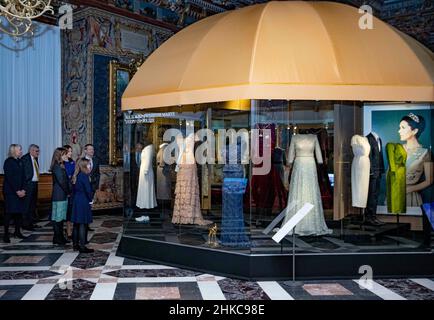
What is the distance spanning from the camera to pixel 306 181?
25.2 ft

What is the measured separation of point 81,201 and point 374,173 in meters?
4.75

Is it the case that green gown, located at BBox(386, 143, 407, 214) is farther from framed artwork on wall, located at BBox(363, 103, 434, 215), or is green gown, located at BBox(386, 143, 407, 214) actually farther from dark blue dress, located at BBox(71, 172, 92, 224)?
Answer: dark blue dress, located at BBox(71, 172, 92, 224)

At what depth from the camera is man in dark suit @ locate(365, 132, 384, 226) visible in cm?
811

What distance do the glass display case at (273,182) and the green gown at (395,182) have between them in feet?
0.05

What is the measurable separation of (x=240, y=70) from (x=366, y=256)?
294 cm

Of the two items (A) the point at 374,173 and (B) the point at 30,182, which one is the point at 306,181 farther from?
(B) the point at 30,182

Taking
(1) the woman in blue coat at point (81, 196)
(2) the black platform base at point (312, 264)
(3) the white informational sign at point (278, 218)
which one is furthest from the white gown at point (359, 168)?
(1) the woman in blue coat at point (81, 196)

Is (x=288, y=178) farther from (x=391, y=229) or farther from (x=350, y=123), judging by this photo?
(x=391, y=229)

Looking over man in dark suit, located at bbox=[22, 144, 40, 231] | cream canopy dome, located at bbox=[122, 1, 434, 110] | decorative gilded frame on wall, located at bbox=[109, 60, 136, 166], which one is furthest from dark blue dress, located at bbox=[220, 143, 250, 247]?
decorative gilded frame on wall, located at bbox=[109, 60, 136, 166]

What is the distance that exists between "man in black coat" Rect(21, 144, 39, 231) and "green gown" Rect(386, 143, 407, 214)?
6.84 metres

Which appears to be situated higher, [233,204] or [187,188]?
[187,188]

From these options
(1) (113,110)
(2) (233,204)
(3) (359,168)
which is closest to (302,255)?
(2) (233,204)

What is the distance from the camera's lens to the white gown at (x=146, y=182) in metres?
8.38

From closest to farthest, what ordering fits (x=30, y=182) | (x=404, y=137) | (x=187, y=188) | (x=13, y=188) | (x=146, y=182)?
(x=404, y=137) < (x=146, y=182) < (x=187, y=188) < (x=13, y=188) < (x=30, y=182)
